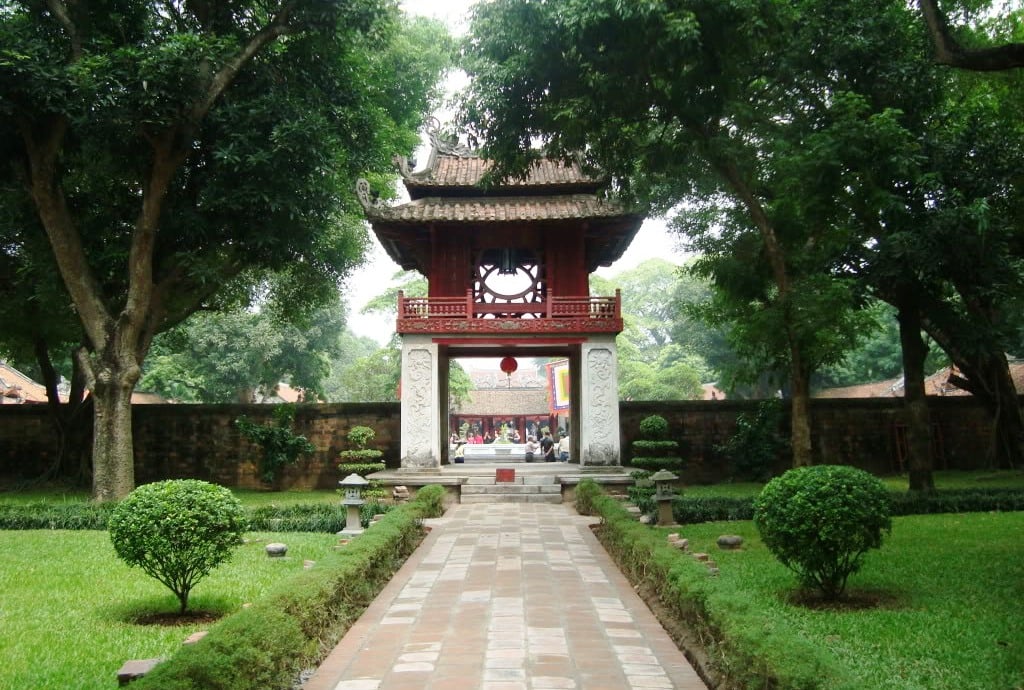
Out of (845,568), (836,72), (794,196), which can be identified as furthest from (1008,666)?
(836,72)

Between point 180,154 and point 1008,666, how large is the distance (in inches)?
537

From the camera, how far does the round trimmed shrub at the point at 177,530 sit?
6090mm

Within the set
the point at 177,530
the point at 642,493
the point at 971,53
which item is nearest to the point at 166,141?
the point at 177,530

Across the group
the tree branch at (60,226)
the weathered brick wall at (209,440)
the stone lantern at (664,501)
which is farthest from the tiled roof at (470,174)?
the stone lantern at (664,501)

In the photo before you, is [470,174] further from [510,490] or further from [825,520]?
[825,520]

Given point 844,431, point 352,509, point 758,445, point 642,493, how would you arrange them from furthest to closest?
1. point 844,431
2. point 758,445
3. point 642,493
4. point 352,509

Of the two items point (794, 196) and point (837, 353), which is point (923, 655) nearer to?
point (794, 196)

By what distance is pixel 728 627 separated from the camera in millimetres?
4441

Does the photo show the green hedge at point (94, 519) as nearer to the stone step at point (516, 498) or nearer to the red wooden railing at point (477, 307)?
the stone step at point (516, 498)

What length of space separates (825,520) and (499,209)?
11495 millimetres

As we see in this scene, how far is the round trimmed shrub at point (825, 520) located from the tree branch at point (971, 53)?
133 inches

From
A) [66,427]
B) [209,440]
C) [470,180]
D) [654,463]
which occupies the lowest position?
[654,463]

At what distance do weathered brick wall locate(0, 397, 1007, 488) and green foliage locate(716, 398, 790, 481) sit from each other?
1.77 ft

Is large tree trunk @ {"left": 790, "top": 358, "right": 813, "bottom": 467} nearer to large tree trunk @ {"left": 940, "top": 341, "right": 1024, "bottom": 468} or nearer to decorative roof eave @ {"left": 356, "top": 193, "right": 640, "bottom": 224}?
decorative roof eave @ {"left": 356, "top": 193, "right": 640, "bottom": 224}
